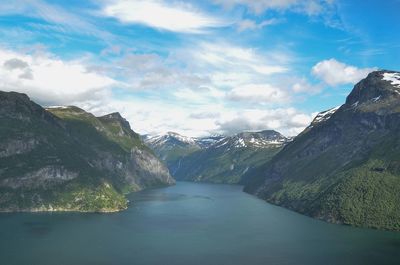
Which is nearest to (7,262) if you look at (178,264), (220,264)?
(178,264)

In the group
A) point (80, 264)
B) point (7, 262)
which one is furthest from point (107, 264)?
point (7, 262)

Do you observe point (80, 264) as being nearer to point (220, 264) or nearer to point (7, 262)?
point (7, 262)

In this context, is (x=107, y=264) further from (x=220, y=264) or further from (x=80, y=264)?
(x=220, y=264)

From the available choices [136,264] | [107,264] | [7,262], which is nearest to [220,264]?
[136,264]

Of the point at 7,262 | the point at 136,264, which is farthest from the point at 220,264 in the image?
the point at 7,262

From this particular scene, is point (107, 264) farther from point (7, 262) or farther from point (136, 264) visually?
point (7, 262)

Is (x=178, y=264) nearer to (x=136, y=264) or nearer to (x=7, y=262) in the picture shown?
(x=136, y=264)

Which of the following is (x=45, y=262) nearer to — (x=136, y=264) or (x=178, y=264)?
(x=136, y=264)
